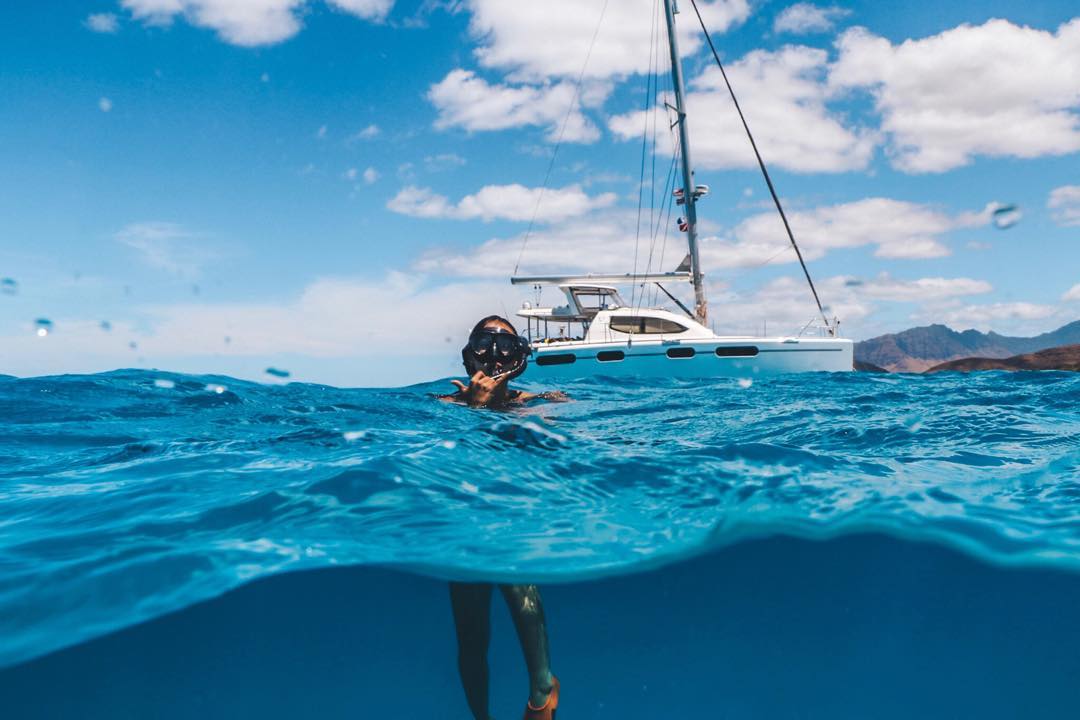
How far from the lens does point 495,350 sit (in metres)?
5.91

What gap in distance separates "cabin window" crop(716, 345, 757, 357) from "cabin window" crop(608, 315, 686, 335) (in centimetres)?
160

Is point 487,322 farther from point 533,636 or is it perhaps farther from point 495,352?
point 533,636

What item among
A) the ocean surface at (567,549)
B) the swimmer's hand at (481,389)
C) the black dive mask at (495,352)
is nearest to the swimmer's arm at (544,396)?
the ocean surface at (567,549)

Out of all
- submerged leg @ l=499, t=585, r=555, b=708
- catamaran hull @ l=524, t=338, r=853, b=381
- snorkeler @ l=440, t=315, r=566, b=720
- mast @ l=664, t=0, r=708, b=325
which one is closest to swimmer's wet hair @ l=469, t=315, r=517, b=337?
snorkeler @ l=440, t=315, r=566, b=720

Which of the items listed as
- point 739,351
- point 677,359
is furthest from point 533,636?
point 739,351

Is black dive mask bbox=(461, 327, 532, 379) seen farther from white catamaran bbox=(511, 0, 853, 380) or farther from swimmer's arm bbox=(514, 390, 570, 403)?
white catamaran bbox=(511, 0, 853, 380)

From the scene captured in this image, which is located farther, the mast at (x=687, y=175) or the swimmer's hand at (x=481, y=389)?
the mast at (x=687, y=175)

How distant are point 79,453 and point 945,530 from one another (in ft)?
29.0

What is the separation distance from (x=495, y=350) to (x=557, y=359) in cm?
1210

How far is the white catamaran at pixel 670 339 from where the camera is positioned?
18.0 meters

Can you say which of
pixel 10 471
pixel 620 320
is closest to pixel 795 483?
pixel 10 471

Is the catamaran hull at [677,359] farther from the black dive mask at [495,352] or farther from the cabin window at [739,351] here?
the black dive mask at [495,352]

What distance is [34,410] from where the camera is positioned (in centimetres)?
981

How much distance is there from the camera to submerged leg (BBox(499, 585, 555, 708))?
3629 millimetres
